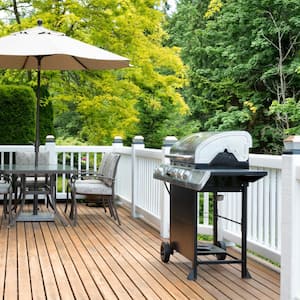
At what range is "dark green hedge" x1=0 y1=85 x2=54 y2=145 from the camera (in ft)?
31.6

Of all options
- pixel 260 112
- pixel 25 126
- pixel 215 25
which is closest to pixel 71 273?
pixel 25 126

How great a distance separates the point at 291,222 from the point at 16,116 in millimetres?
7148

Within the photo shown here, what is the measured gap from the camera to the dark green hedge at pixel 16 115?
9.62m

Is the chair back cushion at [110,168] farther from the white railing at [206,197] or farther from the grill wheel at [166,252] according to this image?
the grill wheel at [166,252]

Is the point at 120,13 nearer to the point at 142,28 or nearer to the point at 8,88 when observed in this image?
the point at 142,28

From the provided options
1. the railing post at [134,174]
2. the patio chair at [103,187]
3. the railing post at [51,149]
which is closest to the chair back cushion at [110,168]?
the patio chair at [103,187]

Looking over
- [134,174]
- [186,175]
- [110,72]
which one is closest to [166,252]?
[186,175]

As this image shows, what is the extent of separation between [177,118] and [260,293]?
51.6ft

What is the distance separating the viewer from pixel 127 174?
8492 millimetres

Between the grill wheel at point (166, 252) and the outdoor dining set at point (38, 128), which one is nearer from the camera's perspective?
the grill wheel at point (166, 252)

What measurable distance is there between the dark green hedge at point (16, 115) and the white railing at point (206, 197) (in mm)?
337

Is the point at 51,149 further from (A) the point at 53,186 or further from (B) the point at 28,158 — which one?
(A) the point at 53,186

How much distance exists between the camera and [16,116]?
966 cm

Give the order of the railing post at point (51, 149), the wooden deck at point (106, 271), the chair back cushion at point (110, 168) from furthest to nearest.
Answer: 1. the railing post at point (51, 149)
2. the chair back cushion at point (110, 168)
3. the wooden deck at point (106, 271)
